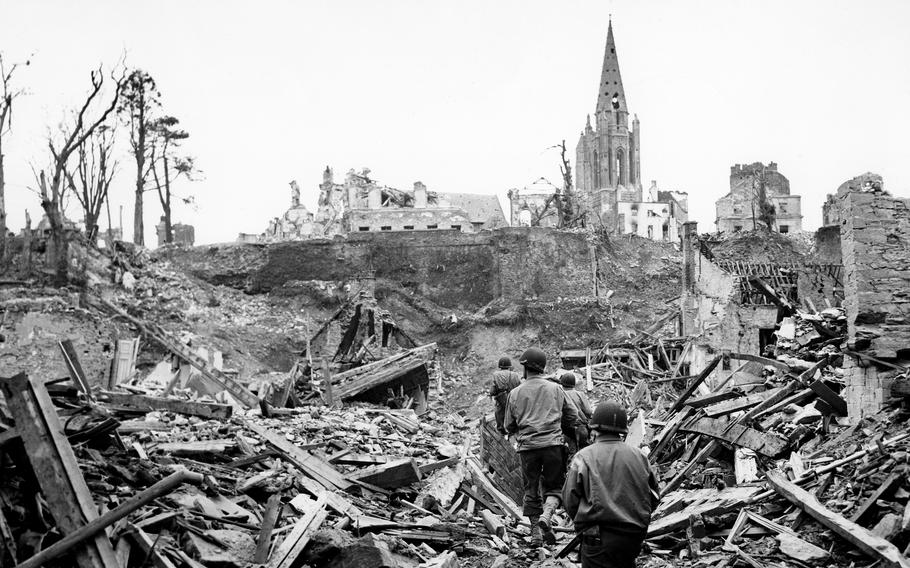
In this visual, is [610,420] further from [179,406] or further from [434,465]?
[179,406]

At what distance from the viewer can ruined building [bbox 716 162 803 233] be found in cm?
4894

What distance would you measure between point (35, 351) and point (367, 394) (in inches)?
388

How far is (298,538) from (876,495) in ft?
13.9

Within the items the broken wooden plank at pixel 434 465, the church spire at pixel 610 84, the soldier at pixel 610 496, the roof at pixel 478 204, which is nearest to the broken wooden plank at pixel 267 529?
the soldier at pixel 610 496

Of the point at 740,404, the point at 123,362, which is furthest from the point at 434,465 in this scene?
the point at 123,362

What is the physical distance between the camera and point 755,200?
48.9 meters

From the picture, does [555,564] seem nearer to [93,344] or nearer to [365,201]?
[93,344]

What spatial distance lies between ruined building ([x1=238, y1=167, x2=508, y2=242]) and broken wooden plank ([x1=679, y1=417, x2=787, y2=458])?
30.1 m

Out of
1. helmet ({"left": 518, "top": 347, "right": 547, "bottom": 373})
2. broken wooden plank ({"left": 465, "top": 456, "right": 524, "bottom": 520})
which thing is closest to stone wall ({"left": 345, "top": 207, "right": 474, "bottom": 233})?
broken wooden plank ({"left": 465, "top": 456, "right": 524, "bottom": 520})

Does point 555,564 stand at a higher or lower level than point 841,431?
lower

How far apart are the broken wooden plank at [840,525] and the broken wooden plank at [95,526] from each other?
439 cm

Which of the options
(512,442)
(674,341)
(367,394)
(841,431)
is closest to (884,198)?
(841,431)

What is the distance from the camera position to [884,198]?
8500 mm

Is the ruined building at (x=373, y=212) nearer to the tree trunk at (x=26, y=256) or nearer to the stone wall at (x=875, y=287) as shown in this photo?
the tree trunk at (x=26, y=256)
